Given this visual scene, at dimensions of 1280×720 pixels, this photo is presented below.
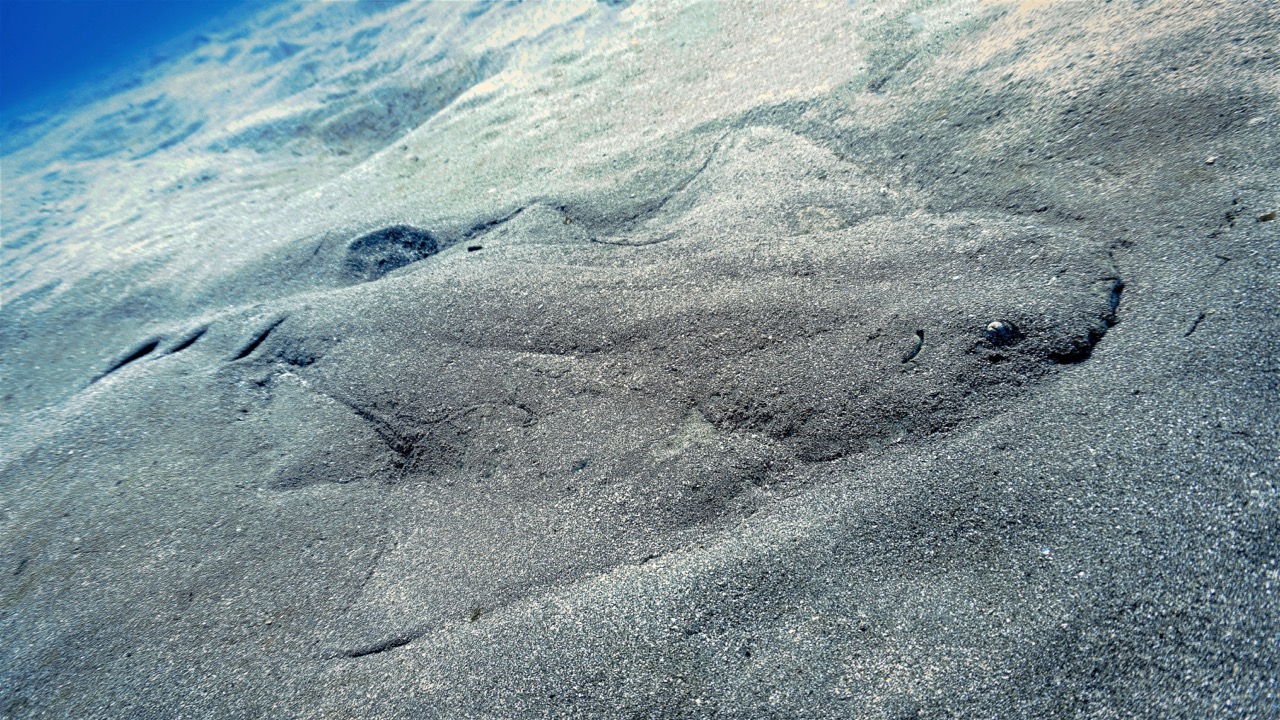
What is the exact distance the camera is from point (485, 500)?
6.08 ft

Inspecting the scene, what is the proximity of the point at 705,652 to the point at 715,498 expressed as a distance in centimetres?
43

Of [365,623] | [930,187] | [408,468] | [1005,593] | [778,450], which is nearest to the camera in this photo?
[1005,593]

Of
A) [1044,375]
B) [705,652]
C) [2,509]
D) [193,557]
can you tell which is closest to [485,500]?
[705,652]

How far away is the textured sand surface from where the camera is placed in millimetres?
1316

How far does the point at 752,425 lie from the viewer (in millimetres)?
1829

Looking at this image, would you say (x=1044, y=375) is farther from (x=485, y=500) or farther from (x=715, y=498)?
(x=485, y=500)

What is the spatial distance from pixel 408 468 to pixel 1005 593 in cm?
177

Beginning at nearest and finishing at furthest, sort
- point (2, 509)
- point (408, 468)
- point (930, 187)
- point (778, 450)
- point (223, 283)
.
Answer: point (778, 450)
point (408, 468)
point (2, 509)
point (930, 187)
point (223, 283)

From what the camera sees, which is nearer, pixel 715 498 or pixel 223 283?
pixel 715 498

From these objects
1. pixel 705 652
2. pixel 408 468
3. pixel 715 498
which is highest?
pixel 408 468

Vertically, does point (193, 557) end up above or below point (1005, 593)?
above

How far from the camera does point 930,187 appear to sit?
2.43 meters

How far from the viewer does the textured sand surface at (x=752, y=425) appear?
4.32 ft

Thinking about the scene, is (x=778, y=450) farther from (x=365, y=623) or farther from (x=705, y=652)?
(x=365, y=623)
